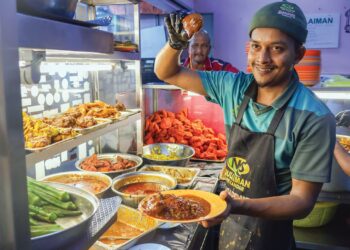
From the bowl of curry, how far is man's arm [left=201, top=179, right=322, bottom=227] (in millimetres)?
1176

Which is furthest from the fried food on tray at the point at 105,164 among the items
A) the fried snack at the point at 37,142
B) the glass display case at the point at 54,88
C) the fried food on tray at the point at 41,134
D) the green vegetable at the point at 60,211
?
the green vegetable at the point at 60,211

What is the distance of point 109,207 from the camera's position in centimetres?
150

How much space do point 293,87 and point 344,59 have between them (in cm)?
562

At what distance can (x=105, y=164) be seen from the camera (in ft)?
9.80

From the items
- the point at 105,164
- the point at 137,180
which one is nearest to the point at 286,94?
the point at 137,180

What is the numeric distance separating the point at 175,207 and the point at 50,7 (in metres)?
0.99

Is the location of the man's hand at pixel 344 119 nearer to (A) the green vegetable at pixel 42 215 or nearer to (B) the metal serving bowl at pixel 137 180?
(B) the metal serving bowl at pixel 137 180

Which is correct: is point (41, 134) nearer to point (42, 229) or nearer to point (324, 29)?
point (42, 229)

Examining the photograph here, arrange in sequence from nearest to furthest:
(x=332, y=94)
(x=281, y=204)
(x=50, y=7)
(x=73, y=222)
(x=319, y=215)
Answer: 1. (x=50, y=7)
2. (x=73, y=222)
3. (x=281, y=204)
4. (x=332, y=94)
5. (x=319, y=215)

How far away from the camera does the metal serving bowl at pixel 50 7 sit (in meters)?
1.04

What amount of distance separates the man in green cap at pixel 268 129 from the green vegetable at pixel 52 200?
59 centimetres

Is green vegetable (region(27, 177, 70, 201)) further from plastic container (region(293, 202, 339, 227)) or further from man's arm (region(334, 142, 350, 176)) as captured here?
plastic container (region(293, 202, 339, 227))

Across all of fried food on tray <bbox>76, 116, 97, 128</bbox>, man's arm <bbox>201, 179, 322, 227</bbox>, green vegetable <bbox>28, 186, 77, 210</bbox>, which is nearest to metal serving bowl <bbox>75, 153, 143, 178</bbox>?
fried food on tray <bbox>76, 116, 97, 128</bbox>

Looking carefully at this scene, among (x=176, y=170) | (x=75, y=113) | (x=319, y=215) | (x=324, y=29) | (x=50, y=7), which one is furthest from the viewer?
(x=324, y=29)
